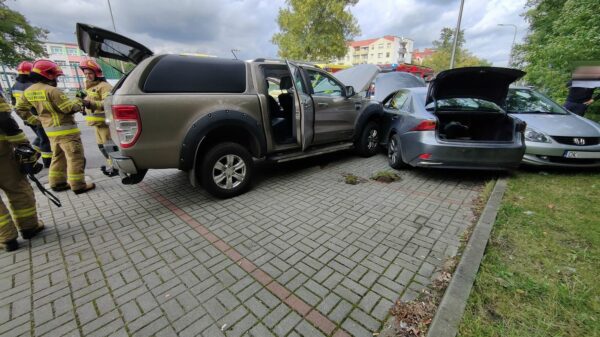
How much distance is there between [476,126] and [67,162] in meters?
7.26

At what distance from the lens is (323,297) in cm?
213

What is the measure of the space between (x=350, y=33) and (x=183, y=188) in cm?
2365

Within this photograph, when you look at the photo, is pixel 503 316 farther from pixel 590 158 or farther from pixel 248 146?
pixel 590 158

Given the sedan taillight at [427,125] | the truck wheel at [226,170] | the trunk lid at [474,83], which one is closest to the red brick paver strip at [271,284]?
the truck wheel at [226,170]

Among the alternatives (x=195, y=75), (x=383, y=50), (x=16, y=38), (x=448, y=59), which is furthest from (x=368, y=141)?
(x=383, y=50)

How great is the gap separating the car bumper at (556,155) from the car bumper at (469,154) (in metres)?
0.76

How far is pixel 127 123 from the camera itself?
122 inches

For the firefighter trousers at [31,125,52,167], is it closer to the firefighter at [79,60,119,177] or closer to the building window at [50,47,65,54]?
the firefighter at [79,60,119,177]

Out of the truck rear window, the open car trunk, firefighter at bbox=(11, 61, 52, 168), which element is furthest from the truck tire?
firefighter at bbox=(11, 61, 52, 168)

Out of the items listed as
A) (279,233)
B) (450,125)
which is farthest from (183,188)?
(450,125)

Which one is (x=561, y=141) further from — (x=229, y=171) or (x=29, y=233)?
(x=29, y=233)

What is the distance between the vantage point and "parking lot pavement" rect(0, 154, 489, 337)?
6.36ft

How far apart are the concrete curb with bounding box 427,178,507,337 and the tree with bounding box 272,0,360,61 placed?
74.2 feet

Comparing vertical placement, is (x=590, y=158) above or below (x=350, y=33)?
below
